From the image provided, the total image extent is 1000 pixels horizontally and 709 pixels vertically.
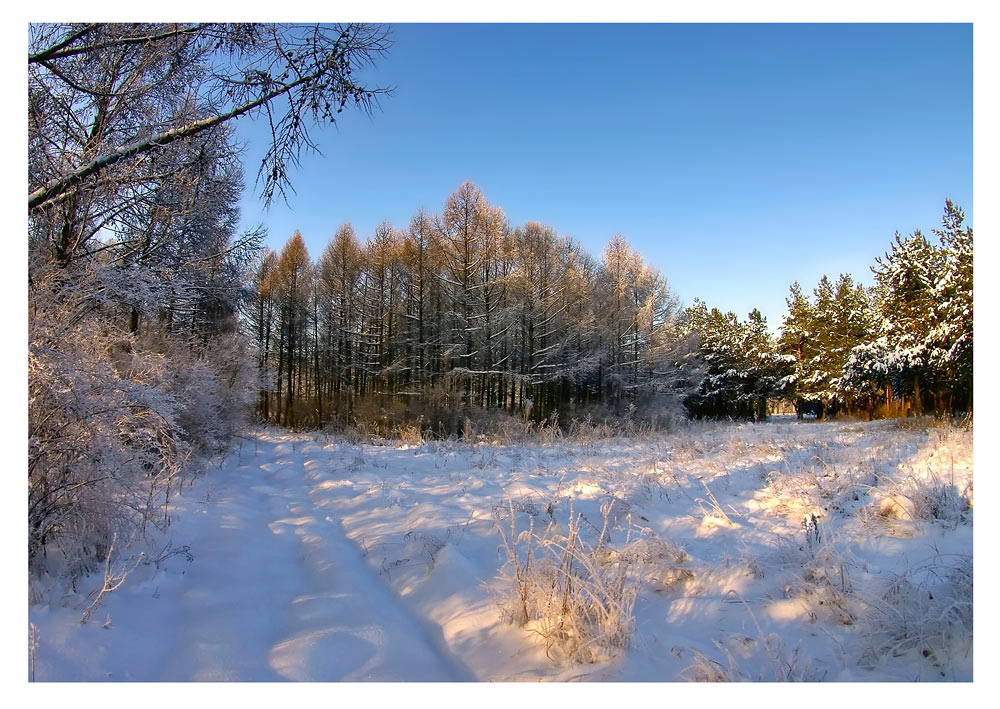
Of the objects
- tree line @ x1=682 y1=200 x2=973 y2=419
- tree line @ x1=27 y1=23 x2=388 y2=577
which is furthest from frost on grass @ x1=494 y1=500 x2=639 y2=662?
tree line @ x1=682 y1=200 x2=973 y2=419

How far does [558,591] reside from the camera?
104 inches

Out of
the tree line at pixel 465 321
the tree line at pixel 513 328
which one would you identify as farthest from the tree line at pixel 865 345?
the tree line at pixel 465 321

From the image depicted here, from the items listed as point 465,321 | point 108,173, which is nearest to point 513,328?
point 465,321

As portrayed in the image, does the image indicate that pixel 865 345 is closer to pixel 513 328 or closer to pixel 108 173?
pixel 513 328

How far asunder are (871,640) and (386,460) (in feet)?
26.0

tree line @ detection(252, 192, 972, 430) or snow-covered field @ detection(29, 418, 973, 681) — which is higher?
tree line @ detection(252, 192, 972, 430)

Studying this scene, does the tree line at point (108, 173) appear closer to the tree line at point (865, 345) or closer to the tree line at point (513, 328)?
the tree line at point (865, 345)

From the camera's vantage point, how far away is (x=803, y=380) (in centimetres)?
3241

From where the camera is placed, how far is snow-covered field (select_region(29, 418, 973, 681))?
2264mm

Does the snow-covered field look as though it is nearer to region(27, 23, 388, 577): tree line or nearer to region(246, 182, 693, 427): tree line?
region(27, 23, 388, 577): tree line

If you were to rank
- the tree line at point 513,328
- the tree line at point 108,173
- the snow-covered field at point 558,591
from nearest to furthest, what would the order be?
the snow-covered field at point 558,591, the tree line at point 108,173, the tree line at point 513,328

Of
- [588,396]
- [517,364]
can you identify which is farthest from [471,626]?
[588,396]

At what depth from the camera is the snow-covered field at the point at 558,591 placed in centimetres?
226

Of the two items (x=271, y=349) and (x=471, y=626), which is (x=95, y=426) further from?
(x=271, y=349)
